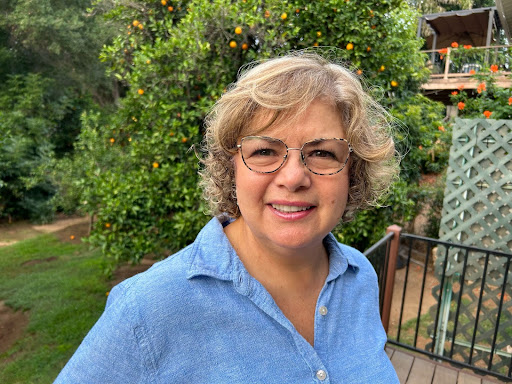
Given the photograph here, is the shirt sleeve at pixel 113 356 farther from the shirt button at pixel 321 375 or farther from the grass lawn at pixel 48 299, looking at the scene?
the grass lawn at pixel 48 299

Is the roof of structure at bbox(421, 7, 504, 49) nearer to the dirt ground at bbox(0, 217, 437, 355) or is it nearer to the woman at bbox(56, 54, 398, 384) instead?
the dirt ground at bbox(0, 217, 437, 355)

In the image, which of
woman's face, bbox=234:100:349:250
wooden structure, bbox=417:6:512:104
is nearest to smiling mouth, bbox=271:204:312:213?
woman's face, bbox=234:100:349:250

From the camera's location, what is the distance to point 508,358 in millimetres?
3912

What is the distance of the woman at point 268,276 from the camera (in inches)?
36.3

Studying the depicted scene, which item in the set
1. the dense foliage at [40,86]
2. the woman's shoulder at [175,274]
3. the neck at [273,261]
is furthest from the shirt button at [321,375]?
the dense foliage at [40,86]

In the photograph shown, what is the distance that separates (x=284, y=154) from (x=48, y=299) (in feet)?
19.7

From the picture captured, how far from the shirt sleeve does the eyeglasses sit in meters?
0.47

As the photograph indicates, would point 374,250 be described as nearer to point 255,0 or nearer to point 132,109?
point 255,0

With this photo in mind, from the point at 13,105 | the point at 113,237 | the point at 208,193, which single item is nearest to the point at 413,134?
the point at 113,237

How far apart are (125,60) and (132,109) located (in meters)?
0.55

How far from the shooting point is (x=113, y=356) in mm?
892

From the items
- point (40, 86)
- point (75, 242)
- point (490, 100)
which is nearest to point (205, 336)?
point (490, 100)

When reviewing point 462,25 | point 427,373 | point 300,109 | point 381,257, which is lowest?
point 427,373

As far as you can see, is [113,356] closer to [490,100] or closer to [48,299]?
[490,100]
